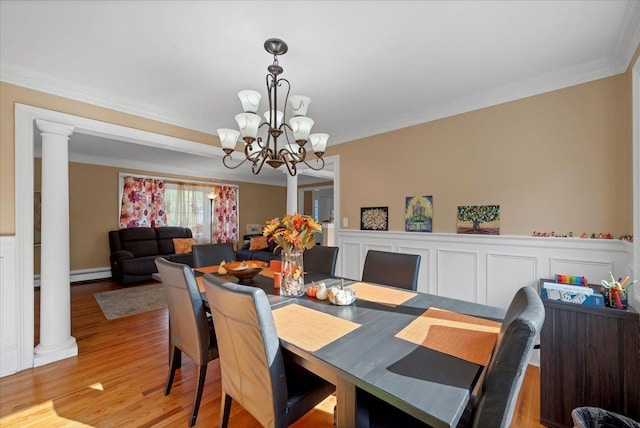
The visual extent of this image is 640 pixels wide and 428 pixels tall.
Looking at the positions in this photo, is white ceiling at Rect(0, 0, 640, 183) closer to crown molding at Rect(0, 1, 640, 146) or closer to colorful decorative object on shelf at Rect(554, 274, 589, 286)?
crown molding at Rect(0, 1, 640, 146)

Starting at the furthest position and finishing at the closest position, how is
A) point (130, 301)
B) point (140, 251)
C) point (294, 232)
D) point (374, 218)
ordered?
point (140, 251) < point (130, 301) < point (374, 218) < point (294, 232)

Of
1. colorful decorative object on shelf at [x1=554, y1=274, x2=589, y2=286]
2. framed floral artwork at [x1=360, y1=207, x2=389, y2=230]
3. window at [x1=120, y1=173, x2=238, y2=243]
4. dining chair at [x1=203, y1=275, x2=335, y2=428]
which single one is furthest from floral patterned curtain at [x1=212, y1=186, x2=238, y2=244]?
colorful decorative object on shelf at [x1=554, y1=274, x2=589, y2=286]

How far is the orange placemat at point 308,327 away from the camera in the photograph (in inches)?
44.4

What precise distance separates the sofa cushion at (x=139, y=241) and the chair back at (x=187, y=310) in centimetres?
433

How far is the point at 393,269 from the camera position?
86.0 inches

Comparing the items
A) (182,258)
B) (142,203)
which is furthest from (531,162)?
(142,203)

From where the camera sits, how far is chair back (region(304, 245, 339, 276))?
2.49 meters

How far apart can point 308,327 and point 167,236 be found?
221 inches

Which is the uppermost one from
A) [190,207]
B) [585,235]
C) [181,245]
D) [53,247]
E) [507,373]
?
[190,207]

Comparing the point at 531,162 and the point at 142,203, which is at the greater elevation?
the point at 531,162

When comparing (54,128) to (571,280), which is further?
(54,128)

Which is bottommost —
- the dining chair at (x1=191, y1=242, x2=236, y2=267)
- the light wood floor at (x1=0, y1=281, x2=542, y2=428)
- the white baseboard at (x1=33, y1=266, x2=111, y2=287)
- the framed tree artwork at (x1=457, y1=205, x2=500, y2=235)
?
the light wood floor at (x1=0, y1=281, x2=542, y2=428)

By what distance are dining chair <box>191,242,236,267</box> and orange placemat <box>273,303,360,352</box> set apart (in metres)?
1.57

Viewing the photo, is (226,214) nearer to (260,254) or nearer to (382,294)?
(260,254)
